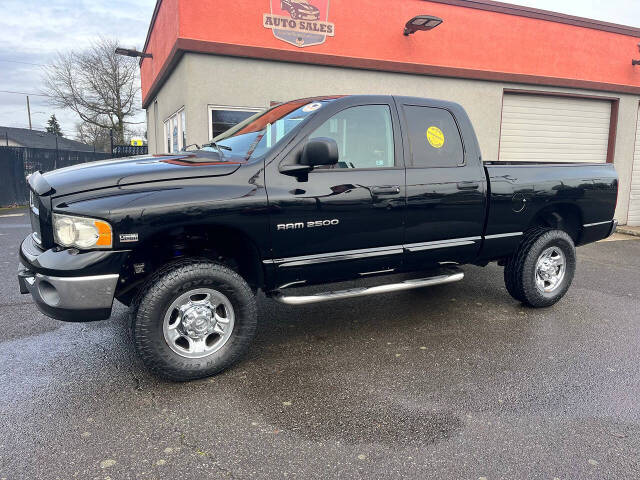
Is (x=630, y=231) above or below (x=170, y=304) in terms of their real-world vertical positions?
below

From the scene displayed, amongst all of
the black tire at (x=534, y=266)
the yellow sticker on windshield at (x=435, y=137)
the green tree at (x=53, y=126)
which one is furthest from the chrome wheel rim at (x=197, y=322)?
the green tree at (x=53, y=126)

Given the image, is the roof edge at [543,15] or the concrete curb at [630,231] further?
the concrete curb at [630,231]

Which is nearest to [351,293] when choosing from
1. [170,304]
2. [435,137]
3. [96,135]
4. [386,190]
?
[386,190]

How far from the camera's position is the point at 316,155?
11.0ft

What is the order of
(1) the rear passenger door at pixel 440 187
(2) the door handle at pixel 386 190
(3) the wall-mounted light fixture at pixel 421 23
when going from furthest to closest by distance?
(3) the wall-mounted light fixture at pixel 421 23 < (1) the rear passenger door at pixel 440 187 < (2) the door handle at pixel 386 190

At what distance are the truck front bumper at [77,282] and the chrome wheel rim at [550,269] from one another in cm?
402

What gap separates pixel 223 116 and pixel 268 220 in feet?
20.1

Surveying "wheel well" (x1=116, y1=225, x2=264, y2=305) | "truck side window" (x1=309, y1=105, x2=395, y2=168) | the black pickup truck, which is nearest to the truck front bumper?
the black pickup truck

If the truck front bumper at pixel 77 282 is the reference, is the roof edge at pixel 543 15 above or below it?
above

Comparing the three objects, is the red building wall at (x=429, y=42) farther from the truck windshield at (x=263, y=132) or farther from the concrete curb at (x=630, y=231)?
the truck windshield at (x=263, y=132)

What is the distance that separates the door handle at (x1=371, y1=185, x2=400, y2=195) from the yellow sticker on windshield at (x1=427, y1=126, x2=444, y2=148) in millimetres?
647

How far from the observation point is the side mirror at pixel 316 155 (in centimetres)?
333

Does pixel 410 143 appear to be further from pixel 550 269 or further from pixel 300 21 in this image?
pixel 300 21

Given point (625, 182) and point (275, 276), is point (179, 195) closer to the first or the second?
point (275, 276)
